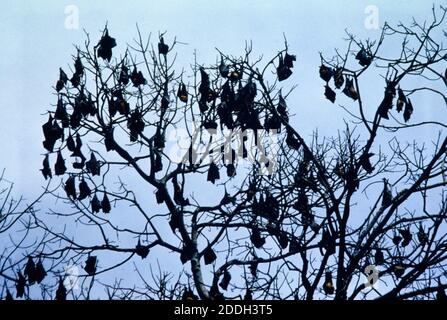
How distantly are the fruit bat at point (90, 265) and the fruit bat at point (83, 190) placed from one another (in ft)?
3.03

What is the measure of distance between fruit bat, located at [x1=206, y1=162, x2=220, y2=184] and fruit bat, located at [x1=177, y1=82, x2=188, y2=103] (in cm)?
108

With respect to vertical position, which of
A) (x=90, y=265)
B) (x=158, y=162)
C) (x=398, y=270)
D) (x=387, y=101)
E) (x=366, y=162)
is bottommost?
(x=398, y=270)

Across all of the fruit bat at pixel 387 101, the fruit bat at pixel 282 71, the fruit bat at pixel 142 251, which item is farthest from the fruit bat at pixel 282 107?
the fruit bat at pixel 142 251

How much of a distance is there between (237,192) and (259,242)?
3.34 feet

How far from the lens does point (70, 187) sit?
8.76m

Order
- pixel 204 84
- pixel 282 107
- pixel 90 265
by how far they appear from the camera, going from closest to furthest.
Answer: pixel 282 107 → pixel 90 265 → pixel 204 84

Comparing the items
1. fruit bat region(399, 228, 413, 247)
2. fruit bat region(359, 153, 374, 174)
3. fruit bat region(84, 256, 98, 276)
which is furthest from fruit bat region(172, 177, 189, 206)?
fruit bat region(399, 228, 413, 247)

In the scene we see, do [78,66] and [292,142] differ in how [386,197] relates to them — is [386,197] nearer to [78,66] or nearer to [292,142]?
[292,142]

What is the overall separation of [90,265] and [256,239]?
8.26 feet

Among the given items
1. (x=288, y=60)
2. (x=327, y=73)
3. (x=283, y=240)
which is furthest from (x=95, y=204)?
(x=327, y=73)

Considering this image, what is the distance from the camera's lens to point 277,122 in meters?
8.15

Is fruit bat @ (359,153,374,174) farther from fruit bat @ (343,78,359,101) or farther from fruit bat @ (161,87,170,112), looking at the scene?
fruit bat @ (161,87,170,112)

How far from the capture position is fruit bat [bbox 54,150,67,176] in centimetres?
900

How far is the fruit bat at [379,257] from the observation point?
736 centimetres
